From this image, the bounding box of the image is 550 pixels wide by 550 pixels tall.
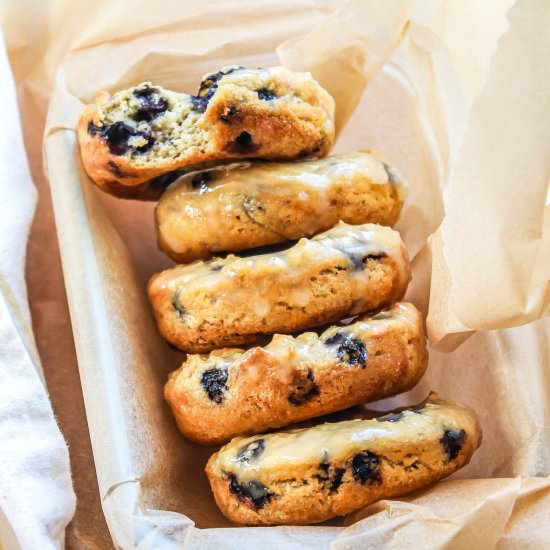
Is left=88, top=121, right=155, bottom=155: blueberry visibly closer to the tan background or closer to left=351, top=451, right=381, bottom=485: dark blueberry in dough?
the tan background

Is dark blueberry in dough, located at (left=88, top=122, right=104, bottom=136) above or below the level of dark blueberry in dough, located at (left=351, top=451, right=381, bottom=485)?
above

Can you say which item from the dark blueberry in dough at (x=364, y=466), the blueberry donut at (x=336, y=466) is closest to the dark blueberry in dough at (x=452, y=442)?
the blueberry donut at (x=336, y=466)

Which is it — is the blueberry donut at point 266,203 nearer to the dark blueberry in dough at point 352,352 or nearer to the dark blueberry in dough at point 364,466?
the dark blueberry in dough at point 352,352

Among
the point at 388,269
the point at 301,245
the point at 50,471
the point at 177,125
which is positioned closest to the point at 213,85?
the point at 177,125

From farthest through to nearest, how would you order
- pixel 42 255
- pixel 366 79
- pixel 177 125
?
pixel 42 255
pixel 366 79
pixel 177 125

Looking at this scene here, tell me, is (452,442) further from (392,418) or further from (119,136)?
(119,136)

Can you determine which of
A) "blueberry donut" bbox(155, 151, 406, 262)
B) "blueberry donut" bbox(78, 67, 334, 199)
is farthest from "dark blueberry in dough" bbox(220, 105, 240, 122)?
"blueberry donut" bbox(155, 151, 406, 262)

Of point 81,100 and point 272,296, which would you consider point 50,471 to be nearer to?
point 272,296
